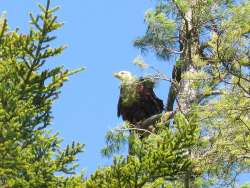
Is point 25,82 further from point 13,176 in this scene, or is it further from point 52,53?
point 13,176

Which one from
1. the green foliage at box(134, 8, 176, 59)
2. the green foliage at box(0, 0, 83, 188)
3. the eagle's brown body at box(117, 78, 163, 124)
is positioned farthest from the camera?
the eagle's brown body at box(117, 78, 163, 124)

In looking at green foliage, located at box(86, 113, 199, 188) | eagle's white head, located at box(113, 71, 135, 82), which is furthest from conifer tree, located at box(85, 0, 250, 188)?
eagle's white head, located at box(113, 71, 135, 82)

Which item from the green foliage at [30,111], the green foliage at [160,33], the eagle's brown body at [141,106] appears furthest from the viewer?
the eagle's brown body at [141,106]

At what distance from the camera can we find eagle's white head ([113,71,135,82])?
9930 mm

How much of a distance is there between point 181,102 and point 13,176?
3171 millimetres

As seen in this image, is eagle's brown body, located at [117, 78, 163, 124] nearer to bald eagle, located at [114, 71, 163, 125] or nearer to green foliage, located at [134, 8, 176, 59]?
bald eagle, located at [114, 71, 163, 125]

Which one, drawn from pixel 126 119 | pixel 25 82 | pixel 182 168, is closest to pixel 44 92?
pixel 25 82

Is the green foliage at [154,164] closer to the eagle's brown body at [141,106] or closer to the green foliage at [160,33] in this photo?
the green foliage at [160,33]

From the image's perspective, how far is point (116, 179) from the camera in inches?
258

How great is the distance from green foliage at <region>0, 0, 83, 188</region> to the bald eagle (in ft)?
10.1

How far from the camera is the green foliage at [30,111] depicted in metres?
6.42

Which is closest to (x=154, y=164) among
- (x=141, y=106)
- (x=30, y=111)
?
(x=30, y=111)

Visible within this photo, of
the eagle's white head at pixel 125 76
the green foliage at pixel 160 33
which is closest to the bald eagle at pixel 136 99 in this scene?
the eagle's white head at pixel 125 76

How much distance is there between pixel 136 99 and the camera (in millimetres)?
10750
